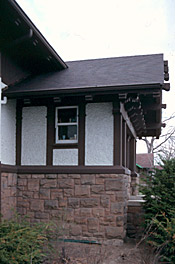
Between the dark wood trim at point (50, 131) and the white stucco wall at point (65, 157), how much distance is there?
0.13 metres

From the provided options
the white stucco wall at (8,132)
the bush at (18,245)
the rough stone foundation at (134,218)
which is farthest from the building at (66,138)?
the bush at (18,245)

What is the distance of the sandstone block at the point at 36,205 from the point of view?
7909mm

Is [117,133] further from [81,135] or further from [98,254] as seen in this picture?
[98,254]

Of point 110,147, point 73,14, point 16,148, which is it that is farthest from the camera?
point 73,14

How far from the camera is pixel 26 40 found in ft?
23.7

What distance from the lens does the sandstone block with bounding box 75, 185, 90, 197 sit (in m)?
7.65

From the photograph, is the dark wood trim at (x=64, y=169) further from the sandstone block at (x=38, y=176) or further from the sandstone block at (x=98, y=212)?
the sandstone block at (x=98, y=212)

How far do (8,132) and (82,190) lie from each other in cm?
226

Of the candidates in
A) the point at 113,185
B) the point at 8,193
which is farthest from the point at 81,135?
the point at 8,193

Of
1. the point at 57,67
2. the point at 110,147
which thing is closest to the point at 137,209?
the point at 110,147

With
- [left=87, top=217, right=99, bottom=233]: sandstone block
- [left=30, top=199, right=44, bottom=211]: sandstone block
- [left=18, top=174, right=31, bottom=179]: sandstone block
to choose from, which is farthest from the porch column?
[left=18, top=174, right=31, bottom=179]: sandstone block

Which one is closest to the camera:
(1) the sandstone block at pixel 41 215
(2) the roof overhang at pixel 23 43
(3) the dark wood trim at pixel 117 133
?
(2) the roof overhang at pixel 23 43

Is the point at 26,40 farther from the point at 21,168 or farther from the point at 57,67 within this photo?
the point at 21,168

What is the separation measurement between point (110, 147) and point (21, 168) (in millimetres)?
2258
